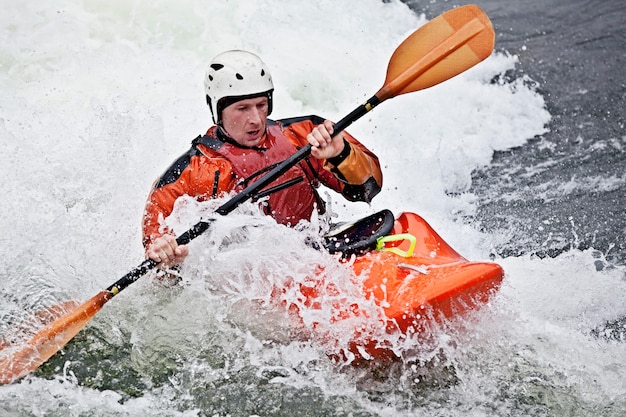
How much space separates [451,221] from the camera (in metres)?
5.90

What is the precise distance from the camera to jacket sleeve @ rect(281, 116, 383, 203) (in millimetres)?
3719

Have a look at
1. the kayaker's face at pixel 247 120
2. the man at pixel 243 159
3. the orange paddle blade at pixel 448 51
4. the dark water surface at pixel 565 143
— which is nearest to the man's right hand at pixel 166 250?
the man at pixel 243 159

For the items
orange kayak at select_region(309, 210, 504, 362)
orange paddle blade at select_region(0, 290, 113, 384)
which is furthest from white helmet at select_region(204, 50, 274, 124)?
orange paddle blade at select_region(0, 290, 113, 384)

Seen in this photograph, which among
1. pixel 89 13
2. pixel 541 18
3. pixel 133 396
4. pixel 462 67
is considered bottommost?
pixel 133 396

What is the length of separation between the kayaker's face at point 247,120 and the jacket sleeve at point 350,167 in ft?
0.72

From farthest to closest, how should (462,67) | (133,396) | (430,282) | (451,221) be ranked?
(451,221)
(462,67)
(133,396)
(430,282)

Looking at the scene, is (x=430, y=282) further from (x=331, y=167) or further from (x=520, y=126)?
(x=520, y=126)

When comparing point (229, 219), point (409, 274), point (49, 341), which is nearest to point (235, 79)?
point (229, 219)

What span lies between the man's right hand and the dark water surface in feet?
8.36

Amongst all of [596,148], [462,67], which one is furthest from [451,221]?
[462,67]

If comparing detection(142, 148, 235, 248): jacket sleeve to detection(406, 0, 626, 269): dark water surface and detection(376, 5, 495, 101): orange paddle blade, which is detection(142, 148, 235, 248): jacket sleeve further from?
detection(406, 0, 626, 269): dark water surface

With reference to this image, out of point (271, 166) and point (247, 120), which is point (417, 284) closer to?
point (271, 166)

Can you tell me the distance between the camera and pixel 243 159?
379 cm

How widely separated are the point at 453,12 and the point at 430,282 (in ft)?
4.47
